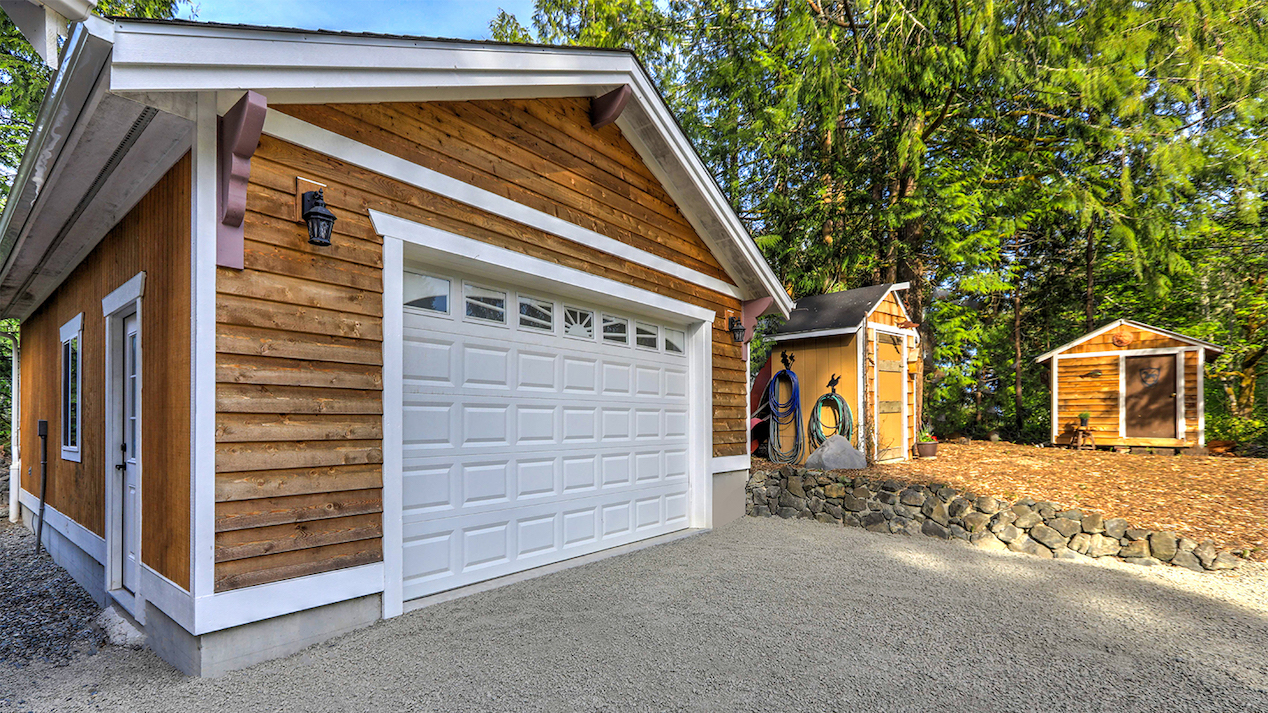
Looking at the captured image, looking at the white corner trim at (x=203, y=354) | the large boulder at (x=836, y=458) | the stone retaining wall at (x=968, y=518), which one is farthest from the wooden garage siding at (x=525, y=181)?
the large boulder at (x=836, y=458)

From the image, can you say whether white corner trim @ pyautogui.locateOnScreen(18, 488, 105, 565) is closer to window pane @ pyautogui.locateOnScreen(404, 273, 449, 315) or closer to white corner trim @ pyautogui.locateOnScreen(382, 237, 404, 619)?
white corner trim @ pyautogui.locateOnScreen(382, 237, 404, 619)

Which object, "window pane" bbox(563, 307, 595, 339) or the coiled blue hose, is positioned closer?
"window pane" bbox(563, 307, 595, 339)

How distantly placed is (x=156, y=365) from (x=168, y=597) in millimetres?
1196

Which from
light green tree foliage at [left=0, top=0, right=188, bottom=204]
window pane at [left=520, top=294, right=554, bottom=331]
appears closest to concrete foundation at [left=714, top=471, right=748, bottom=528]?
window pane at [left=520, top=294, right=554, bottom=331]

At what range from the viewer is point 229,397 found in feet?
9.85

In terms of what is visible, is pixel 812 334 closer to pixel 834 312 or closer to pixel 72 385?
pixel 834 312

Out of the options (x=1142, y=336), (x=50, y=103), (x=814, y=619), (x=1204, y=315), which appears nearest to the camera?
(x=50, y=103)

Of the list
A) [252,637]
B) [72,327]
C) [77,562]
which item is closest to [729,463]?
[252,637]

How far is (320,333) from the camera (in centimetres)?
335

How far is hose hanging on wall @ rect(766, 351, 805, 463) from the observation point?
31.1 feet

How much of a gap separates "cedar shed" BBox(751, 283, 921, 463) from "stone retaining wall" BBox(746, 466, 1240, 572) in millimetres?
2211

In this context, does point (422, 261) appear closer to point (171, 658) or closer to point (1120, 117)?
point (171, 658)

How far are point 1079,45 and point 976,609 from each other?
9898 mm

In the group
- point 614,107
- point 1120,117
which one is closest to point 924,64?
point 1120,117
